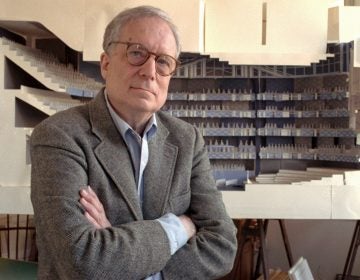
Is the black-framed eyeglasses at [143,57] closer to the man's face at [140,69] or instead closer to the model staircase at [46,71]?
the man's face at [140,69]

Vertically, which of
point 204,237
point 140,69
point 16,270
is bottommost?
point 16,270

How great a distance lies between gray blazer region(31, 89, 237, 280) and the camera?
3.35ft

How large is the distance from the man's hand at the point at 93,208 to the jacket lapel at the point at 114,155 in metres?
0.07

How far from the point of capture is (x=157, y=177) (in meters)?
1.22

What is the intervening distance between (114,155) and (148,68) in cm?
26

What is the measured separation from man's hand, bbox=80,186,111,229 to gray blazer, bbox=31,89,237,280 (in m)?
0.02

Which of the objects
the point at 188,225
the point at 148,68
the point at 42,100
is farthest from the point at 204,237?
the point at 42,100

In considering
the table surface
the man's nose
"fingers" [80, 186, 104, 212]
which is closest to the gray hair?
the man's nose

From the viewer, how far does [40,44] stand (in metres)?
2.79

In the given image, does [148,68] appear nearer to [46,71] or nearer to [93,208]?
[93,208]

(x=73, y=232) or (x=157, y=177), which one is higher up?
(x=157, y=177)

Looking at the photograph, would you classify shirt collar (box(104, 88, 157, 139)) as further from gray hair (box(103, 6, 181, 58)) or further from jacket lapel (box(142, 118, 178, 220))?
gray hair (box(103, 6, 181, 58))

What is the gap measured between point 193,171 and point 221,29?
4.25ft

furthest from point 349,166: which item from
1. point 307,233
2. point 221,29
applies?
point 221,29
